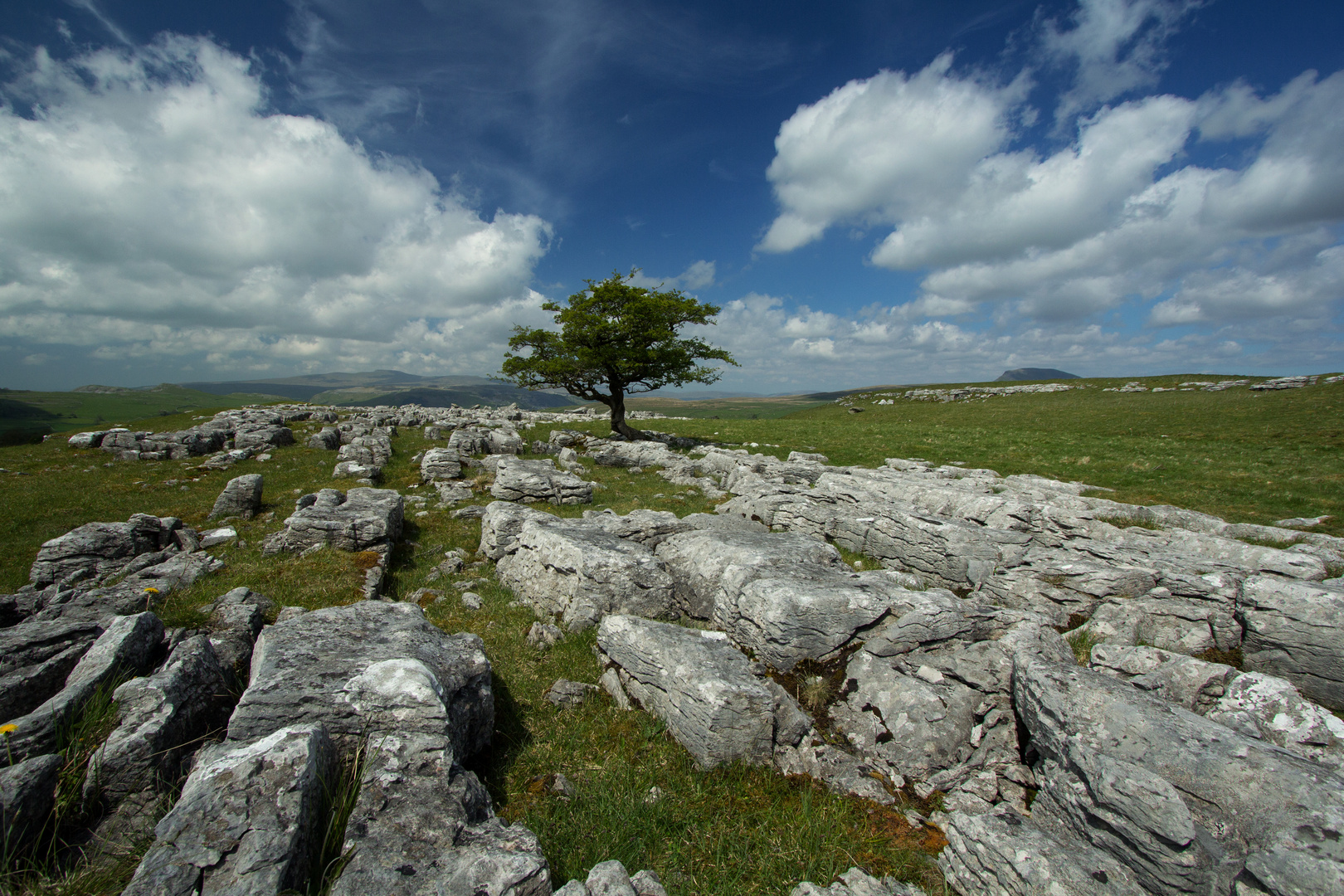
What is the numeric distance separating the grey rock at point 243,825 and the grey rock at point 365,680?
80cm

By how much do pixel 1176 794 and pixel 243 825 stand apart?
32.9 ft

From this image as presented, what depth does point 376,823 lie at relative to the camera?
17.3 feet

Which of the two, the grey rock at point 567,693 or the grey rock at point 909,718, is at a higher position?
the grey rock at point 909,718

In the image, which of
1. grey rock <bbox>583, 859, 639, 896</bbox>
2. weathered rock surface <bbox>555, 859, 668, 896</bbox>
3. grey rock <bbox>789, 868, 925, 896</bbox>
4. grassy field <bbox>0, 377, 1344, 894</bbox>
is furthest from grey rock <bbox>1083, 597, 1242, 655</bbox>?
grey rock <bbox>583, 859, 639, 896</bbox>

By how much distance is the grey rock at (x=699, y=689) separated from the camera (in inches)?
298

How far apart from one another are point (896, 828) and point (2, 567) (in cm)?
2517

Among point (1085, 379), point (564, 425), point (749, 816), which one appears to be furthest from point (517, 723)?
point (1085, 379)

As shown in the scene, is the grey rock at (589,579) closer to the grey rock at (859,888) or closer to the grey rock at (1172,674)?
the grey rock at (859,888)

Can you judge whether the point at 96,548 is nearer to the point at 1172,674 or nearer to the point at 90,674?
the point at 90,674

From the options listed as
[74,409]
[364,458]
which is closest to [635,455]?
[364,458]

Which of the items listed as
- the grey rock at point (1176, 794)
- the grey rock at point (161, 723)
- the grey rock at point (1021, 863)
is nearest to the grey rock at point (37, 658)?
the grey rock at point (161, 723)

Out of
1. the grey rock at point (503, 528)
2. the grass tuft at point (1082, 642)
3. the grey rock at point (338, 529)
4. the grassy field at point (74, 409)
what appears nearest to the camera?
the grass tuft at point (1082, 642)

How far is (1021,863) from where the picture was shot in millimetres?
5418

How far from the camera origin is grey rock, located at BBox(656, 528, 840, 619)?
11617mm
